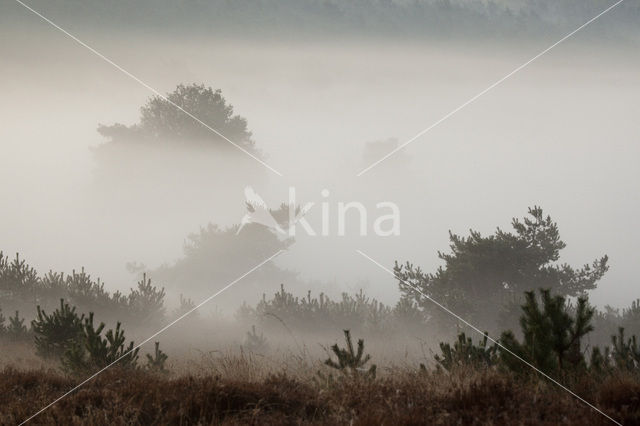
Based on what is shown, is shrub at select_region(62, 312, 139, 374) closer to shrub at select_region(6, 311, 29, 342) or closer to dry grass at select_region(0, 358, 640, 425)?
dry grass at select_region(0, 358, 640, 425)

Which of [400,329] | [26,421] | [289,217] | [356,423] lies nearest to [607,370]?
[356,423]

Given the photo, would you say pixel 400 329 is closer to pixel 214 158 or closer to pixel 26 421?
pixel 26 421

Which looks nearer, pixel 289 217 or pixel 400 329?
pixel 400 329

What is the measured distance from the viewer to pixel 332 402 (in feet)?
17.9

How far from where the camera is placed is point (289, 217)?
33.6 metres

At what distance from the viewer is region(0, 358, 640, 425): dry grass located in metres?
4.68

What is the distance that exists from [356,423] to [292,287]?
3366 cm

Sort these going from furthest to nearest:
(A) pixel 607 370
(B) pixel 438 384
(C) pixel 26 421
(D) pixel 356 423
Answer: (A) pixel 607 370
(B) pixel 438 384
(C) pixel 26 421
(D) pixel 356 423

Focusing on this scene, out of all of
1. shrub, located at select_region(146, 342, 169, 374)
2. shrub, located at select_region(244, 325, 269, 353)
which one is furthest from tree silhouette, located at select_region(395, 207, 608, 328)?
A: shrub, located at select_region(146, 342, 169, 374)

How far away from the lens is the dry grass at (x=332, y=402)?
4680 millimetres

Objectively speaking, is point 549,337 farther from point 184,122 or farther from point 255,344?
point 184,122

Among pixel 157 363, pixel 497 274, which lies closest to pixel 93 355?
pixel 157 363

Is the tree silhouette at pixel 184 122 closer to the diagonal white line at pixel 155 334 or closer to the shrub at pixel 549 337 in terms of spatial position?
the diagonal white line at pixel 155 334

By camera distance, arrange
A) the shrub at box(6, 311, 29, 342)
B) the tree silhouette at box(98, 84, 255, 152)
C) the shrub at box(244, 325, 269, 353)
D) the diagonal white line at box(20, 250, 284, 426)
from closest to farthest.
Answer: the diagonal white line at box(20, 250, 284, 426)
the shrub at box(6, 311, 29, 342)
the shrub at box(244, 325, 269, 353)
the tree silhouette at box(98, 84, 255, 152)
